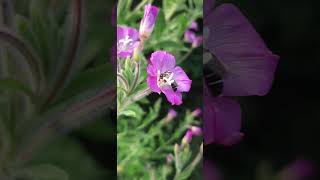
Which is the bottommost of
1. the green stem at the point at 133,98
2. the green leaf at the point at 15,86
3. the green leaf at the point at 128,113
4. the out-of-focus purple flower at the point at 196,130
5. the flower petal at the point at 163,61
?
the out-of-focus purple flower at the point at 196,130

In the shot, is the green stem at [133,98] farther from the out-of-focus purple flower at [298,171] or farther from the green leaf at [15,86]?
the out-of-focus purple flower at [298,171]

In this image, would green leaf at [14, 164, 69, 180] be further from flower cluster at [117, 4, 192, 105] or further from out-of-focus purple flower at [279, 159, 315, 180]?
out-of-focus purple flower at [279, 159, 315, 180]

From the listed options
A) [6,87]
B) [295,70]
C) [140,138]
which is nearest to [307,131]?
[295,70]

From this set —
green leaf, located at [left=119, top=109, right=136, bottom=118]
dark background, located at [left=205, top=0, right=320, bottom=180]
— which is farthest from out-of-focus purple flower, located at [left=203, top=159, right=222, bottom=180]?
green leaf, located at [left=119, top=109, right=136, bottom=118]

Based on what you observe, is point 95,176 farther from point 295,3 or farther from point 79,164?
point 295,3

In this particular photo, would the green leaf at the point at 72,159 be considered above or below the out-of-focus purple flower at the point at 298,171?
above

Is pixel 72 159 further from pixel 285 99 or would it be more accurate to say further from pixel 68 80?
pixel 285 99

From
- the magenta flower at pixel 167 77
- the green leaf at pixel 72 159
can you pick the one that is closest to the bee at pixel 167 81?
the magenta flower at pixel 167 77

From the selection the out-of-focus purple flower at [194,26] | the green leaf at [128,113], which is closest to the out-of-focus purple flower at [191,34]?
the out-of-focus purple flower at [194,26]
